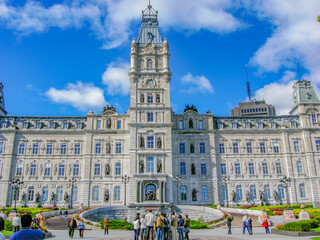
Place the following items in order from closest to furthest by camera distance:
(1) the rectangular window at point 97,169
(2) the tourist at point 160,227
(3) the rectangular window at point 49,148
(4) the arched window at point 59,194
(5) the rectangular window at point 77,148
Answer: (2) the tourist at point 160,227 → (4) the arched window at point 59,194 → (1) the rectangular window at point 97,169 → (3) the rectangular window at point 49,148 → (5) the rectangular window at point 77,148

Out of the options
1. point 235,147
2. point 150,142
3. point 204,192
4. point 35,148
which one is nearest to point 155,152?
point 150,142

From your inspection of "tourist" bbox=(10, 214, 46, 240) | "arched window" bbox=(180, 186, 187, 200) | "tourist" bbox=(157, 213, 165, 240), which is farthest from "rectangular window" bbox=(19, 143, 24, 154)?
"tourist" bbox=(10, 214, 46, 240)

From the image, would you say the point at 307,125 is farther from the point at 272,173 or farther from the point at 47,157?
the point at 47,157

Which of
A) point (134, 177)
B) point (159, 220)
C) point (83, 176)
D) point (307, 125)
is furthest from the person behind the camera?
point (307, 125)

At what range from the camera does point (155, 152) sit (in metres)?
53.8

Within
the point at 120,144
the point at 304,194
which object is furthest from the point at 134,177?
the point at 304,194

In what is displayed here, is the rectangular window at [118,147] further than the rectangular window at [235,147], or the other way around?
the rectangular window at [235,147]

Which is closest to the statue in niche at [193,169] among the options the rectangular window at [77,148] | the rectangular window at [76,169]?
the rectangular window at [76,169]

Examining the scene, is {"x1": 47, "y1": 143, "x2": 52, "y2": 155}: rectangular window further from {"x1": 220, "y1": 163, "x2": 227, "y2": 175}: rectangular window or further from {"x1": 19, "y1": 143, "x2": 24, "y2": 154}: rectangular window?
{"x1": 220, "y1": 163, "x2": 227, "y2": 175}: rectangular window

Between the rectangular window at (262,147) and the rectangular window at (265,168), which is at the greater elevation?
the rectangular window at (262,147)

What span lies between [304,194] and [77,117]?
150 feet

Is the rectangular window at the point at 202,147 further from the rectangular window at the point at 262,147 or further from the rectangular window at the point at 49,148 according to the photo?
the rectangular window at the point at 49,148

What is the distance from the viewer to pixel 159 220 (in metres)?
18.3

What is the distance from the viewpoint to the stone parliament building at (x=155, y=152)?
54438 mm
